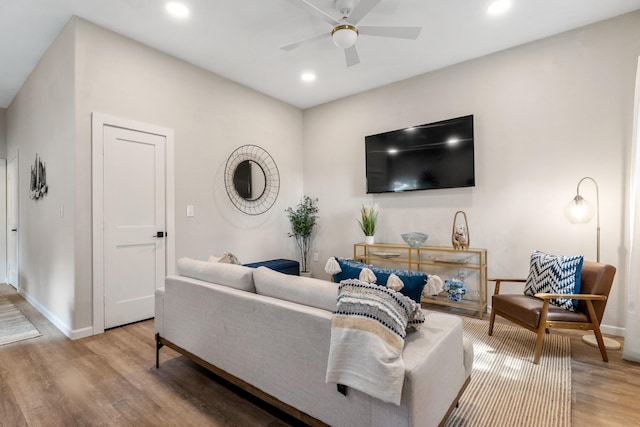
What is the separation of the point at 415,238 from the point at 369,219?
0.69m

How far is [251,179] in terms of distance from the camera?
4.41 m

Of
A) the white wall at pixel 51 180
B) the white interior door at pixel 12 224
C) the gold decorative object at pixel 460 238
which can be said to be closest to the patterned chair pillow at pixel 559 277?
the gold decorative object at pixel 460 238

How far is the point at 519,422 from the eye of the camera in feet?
5.39

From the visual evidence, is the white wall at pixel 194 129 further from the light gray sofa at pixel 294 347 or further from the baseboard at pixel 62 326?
the light gray sofa at pixel 294 347

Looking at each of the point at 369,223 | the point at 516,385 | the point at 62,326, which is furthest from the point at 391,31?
the point at 62,326

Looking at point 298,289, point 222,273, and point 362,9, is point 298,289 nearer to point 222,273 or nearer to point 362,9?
point 222,273

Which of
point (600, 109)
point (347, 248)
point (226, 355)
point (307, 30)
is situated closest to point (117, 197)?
point (226, 355)

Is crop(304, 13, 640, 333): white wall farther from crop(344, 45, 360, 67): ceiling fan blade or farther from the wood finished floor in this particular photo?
crop(344, 45, 360, 67): ceiling fan blade

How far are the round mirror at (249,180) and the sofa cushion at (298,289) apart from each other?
2.62 metres

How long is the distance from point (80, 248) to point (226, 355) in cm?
196

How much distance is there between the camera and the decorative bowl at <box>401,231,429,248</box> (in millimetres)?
3740

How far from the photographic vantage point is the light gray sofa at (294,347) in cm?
122

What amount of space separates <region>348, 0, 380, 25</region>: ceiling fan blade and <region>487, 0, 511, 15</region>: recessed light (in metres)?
1.19

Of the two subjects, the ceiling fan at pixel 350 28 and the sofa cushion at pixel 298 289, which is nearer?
the sofa cushion at pixel 298 289
